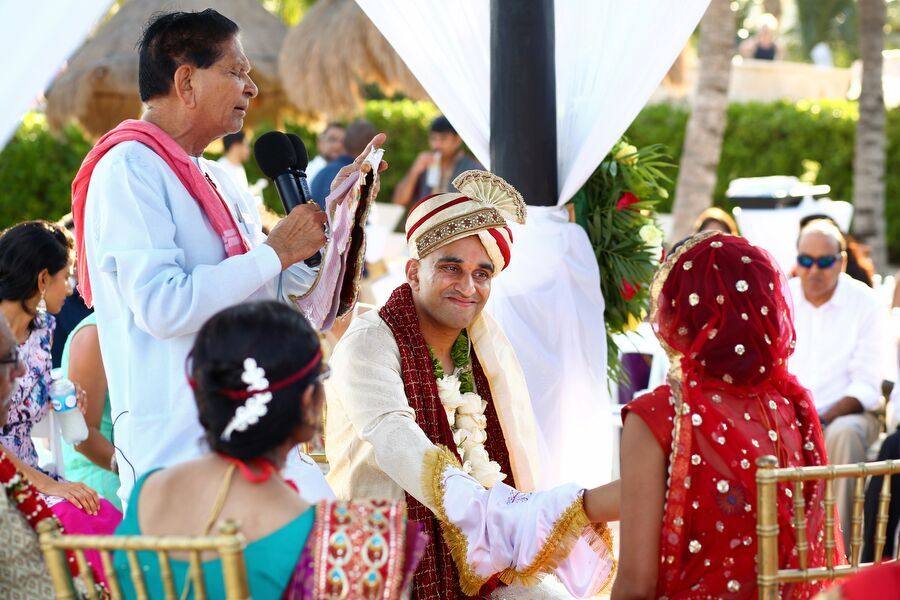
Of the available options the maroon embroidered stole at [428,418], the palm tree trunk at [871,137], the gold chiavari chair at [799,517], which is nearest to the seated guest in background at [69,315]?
the maroon embroidered stole at [428,418]

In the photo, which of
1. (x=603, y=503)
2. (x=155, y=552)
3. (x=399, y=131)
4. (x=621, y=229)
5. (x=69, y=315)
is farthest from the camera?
(x=399, y=131)

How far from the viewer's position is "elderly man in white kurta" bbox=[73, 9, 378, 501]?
2.77 m

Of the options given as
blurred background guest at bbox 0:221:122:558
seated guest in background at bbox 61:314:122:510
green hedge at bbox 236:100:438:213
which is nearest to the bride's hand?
blurred background guest at bbox 0:221:122:558

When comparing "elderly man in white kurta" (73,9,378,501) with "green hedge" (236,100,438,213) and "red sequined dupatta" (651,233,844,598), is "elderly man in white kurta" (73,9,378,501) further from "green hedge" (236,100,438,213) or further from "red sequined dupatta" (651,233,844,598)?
"green hedge" (236,100,438,213)

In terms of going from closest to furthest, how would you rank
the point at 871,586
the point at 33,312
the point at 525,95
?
the point at 871,586 < the point at 33,312 < the point at 525,95

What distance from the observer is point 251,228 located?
3.19 metres

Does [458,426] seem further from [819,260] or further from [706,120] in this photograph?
[706,120]

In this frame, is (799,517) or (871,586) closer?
(871,586)

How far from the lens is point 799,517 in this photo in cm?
258

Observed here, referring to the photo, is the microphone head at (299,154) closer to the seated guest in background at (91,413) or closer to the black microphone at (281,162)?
the black microphone at (281,162)

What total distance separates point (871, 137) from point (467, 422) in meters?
11.1

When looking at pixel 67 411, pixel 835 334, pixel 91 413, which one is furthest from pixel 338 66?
pixel 67 411

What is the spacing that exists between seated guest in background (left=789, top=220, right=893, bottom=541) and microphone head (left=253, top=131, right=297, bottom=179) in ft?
12.6

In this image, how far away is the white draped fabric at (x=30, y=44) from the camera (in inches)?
99.0
